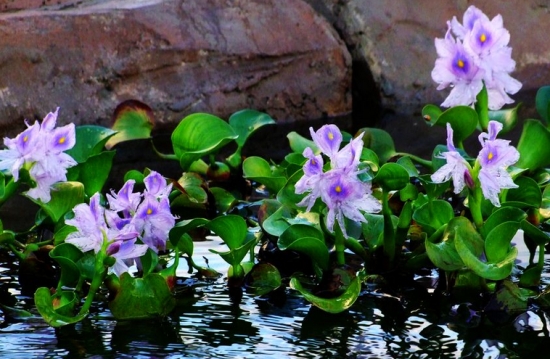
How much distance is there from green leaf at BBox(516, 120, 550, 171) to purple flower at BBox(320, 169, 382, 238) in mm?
620

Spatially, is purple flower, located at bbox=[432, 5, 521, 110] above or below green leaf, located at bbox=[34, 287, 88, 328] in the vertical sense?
above

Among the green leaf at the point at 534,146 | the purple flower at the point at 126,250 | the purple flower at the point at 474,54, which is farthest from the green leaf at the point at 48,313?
the green leaf at the point at 534,146

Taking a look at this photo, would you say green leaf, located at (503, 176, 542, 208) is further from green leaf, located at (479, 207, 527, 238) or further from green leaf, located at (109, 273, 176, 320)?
green leaf, located at (109, 273, 176, 320)

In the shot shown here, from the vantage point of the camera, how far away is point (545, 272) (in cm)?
213

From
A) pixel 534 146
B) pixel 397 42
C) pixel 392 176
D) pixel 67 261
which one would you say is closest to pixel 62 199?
pixel 67 261

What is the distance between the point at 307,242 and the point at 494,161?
1.17ft

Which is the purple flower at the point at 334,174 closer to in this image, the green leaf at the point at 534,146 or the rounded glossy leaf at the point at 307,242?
the rounded glossy leaf at the point at 307,242

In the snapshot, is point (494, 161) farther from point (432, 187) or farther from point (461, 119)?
point (461, 119)

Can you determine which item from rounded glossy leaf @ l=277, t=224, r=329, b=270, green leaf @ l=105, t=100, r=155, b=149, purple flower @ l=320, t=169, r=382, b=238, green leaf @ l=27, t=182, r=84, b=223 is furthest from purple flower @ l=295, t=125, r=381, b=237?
green leaf @ l=105, t=100, r=155, b=149

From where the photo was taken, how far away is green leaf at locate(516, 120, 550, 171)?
2.33 m

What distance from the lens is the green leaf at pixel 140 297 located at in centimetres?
185

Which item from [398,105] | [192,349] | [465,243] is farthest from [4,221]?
[398,105]

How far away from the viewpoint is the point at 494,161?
5.98ft

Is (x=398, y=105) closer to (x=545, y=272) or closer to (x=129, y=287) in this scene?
(x=545, y=272)
